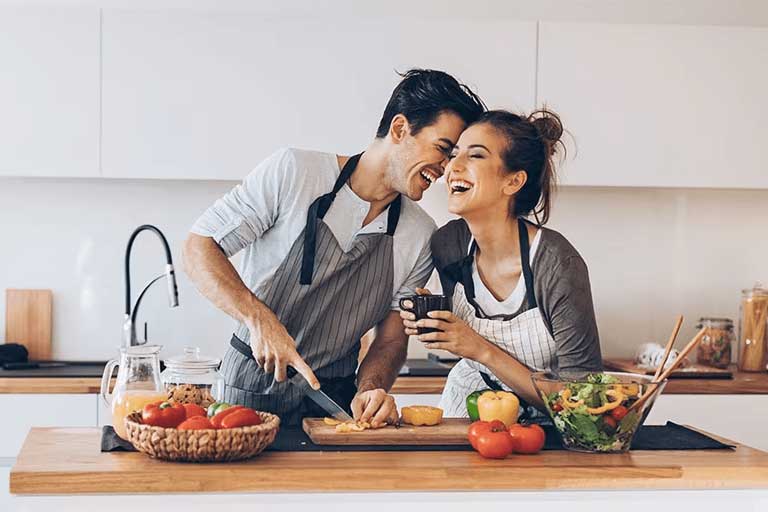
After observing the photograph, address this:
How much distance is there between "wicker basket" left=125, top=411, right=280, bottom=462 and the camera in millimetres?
1971

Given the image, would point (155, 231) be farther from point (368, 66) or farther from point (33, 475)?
point (33, 475)

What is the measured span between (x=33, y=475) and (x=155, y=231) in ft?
6.45

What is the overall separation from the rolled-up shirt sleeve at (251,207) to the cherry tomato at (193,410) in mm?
637

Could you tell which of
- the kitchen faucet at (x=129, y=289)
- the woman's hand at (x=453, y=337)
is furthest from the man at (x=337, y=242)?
the kitchen faucet at (x=129, y=289)

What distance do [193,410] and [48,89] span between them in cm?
192

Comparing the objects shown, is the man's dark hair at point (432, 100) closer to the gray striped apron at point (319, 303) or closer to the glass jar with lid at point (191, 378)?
the gray striped apron at point (319, 303)

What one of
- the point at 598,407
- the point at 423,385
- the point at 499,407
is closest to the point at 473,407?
the point at 499,407

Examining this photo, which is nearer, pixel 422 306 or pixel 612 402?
pixel 612 402

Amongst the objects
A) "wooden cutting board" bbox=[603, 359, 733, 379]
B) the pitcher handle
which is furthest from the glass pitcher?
"wooden cutting board" bbox=[603, 359, 733, 379]

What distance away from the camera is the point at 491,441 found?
210 cm

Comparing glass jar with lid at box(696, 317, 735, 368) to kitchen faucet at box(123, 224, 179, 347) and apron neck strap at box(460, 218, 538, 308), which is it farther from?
kitchen faucet at box(123, 224, 179, 347)

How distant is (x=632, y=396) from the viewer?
218 centimetres

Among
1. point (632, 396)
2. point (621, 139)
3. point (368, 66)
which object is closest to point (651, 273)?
point (621, 139)

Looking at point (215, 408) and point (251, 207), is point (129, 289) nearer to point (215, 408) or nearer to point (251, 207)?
point (251, 207)
